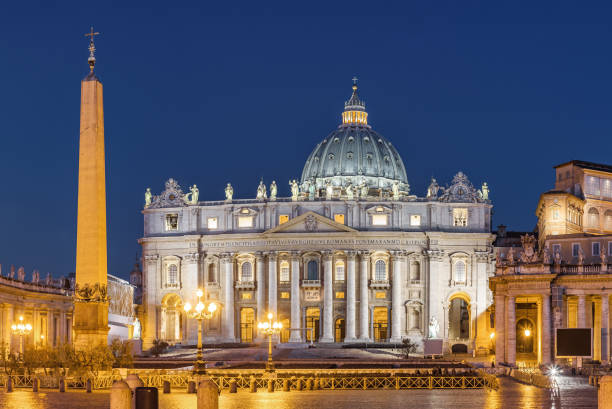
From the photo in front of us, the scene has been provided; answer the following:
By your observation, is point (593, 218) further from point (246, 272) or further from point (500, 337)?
point (246, 272)

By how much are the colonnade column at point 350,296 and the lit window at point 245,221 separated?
1176 cm

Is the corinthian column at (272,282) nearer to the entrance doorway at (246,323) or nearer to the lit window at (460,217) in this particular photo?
the entrance doorway at (246,323)

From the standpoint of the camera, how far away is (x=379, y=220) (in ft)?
396

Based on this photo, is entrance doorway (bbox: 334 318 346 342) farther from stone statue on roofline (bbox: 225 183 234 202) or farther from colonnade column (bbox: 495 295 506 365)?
colonnade column (bbox: 495 295 506 365)

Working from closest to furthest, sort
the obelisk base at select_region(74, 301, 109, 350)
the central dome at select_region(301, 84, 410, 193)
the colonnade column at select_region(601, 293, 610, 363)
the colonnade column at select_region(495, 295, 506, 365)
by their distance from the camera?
the obelisk base at select_region(74, 301, 109, 350)
the colonnade column at select_region(601, 293, 610, 363)
the colonnade column at select_region(495, 295, 506, 365)
the central dome at select_region(301, 84, 410, 193)

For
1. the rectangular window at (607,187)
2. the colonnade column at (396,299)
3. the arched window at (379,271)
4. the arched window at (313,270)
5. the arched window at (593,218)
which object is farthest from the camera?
the arched window at (313,270)

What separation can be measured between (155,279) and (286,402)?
→ 89233 mm

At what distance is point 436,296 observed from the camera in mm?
118875

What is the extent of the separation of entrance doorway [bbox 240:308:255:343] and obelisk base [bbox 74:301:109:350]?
8225 centimetres

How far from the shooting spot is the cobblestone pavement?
118 ft

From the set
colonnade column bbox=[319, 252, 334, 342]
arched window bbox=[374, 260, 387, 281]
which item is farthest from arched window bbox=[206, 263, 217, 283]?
arched window bbox=[374, 260, 387, 281]

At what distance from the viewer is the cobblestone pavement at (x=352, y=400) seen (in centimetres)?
3609

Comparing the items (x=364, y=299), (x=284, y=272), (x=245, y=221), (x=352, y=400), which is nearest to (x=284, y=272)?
(x=284, y=272)

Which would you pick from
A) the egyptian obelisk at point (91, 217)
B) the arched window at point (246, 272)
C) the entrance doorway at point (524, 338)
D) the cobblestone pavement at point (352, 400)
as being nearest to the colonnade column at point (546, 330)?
the cobblestone pavement at point (352, 400)
